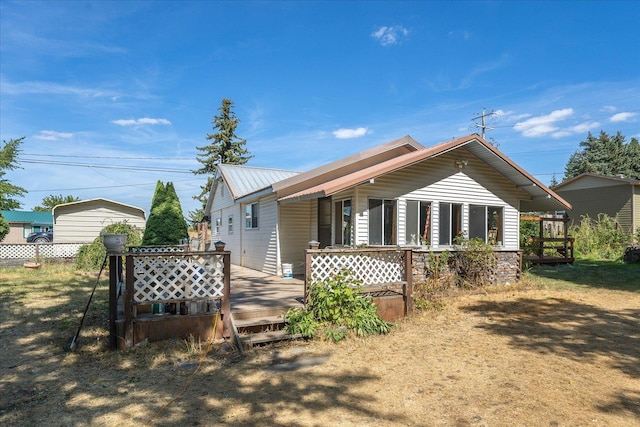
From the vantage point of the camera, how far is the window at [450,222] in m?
11.5

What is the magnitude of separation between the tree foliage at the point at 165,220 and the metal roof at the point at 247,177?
2199mm

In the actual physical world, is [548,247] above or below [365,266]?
below

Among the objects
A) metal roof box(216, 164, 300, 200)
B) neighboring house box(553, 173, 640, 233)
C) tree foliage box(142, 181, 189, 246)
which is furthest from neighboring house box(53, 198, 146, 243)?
neighboring house box(553, 173, 640, 233)

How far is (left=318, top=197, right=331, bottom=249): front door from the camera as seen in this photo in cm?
1213

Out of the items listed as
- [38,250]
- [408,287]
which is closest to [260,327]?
[408,287]

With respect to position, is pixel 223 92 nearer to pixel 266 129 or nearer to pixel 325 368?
pixel 266 129

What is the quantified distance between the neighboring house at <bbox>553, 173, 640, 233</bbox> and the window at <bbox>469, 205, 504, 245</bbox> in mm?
13353

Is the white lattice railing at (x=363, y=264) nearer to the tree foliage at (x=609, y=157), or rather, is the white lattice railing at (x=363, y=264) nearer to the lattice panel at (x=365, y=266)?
the lattice panel at (x=365, y=266)

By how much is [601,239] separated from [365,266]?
19410 mm

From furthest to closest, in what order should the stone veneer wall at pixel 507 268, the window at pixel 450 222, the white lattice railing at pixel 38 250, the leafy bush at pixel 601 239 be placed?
the leafy bush at pixel 601 239, the white lattice railing at pixel 38 250, the window at pixel 450 222, the stone veneer wall at pixel 507 268

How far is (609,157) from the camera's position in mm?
44344

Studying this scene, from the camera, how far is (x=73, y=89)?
19016 millimetres

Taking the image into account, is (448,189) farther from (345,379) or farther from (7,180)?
(7,180)

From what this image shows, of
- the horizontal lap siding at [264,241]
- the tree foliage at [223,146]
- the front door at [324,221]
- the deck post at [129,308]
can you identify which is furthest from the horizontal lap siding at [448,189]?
the tree foliage at [223,146]
